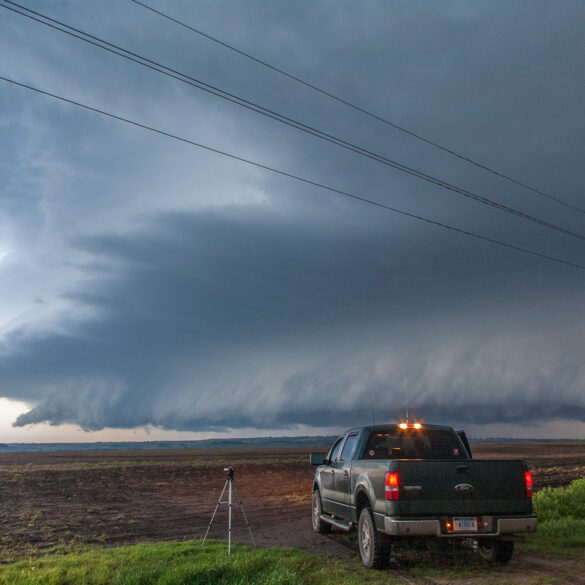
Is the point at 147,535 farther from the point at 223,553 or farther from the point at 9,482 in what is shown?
the point at 9,482

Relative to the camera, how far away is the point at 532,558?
1027 centimetres

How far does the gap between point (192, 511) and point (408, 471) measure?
12.2m

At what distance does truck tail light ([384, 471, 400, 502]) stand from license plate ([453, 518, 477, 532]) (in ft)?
3.25

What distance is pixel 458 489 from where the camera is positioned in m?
9.12

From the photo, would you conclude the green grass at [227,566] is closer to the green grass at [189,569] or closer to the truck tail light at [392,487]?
the green grass at [189,569]

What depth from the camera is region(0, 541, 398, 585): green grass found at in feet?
27.9

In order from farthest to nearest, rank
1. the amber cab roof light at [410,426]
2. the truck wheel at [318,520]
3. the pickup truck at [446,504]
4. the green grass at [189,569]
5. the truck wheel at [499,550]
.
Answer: the truck wheel at [318,520]
the amber cab roof light at [410,426]
the truck wheel at [499,550]
the pickup truck at [446,504]
the green grass at [189,569]

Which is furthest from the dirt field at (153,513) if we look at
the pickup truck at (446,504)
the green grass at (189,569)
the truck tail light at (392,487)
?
the truck tail light at (392,487)

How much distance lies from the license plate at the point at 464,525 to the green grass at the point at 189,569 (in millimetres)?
1247

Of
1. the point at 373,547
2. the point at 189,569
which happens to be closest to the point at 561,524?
the point at 373,547

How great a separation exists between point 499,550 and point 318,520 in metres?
4.92

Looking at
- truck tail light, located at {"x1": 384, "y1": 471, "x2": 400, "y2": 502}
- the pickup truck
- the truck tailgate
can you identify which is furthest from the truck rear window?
truck tail light, located at {"x1": 384, "y1": 471, "x2": 400, "y2": 502}

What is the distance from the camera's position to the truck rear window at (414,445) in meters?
11.2

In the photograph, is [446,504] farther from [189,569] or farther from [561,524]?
[561,524]
